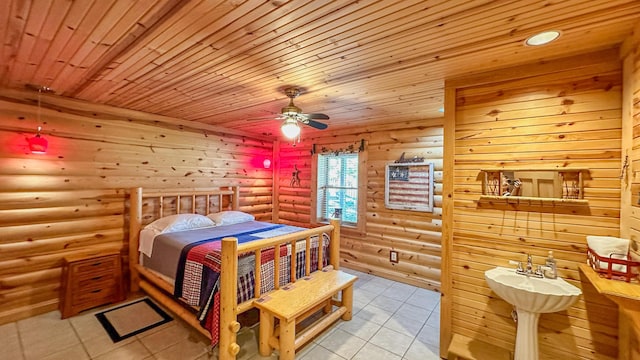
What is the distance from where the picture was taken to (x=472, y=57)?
6.55ft

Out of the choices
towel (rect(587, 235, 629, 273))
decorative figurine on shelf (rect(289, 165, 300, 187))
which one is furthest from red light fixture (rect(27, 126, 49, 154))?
towel (rect(587, 235, 629, 273))

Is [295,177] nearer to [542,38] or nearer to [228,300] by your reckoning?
[228,300]

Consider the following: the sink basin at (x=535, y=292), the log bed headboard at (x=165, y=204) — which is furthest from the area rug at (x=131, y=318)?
the sink basin at (x=535, y=292)

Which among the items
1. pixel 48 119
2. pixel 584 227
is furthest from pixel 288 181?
pixel 584 227

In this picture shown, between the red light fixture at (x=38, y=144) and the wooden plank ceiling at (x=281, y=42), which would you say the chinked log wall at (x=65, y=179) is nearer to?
the red light fixture at (x=38, y=144)

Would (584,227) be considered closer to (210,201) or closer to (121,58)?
(121,58)

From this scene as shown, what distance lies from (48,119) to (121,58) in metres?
1.86

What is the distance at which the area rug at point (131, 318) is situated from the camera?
8.64ft

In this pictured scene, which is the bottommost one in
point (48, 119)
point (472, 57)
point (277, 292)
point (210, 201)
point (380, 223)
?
point (277, 292)

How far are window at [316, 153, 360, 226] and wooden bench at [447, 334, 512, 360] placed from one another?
8.50 feet

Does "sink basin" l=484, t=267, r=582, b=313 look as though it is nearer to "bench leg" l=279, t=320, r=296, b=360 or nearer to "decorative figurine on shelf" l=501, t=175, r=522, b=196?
"decorative figurine on shelf" l=501, t=175, r=522, b=196

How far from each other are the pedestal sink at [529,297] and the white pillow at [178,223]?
3.46 metres

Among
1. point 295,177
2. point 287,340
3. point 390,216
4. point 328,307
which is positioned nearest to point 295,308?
point 287,340

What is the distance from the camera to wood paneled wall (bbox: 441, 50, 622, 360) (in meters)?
1.86
